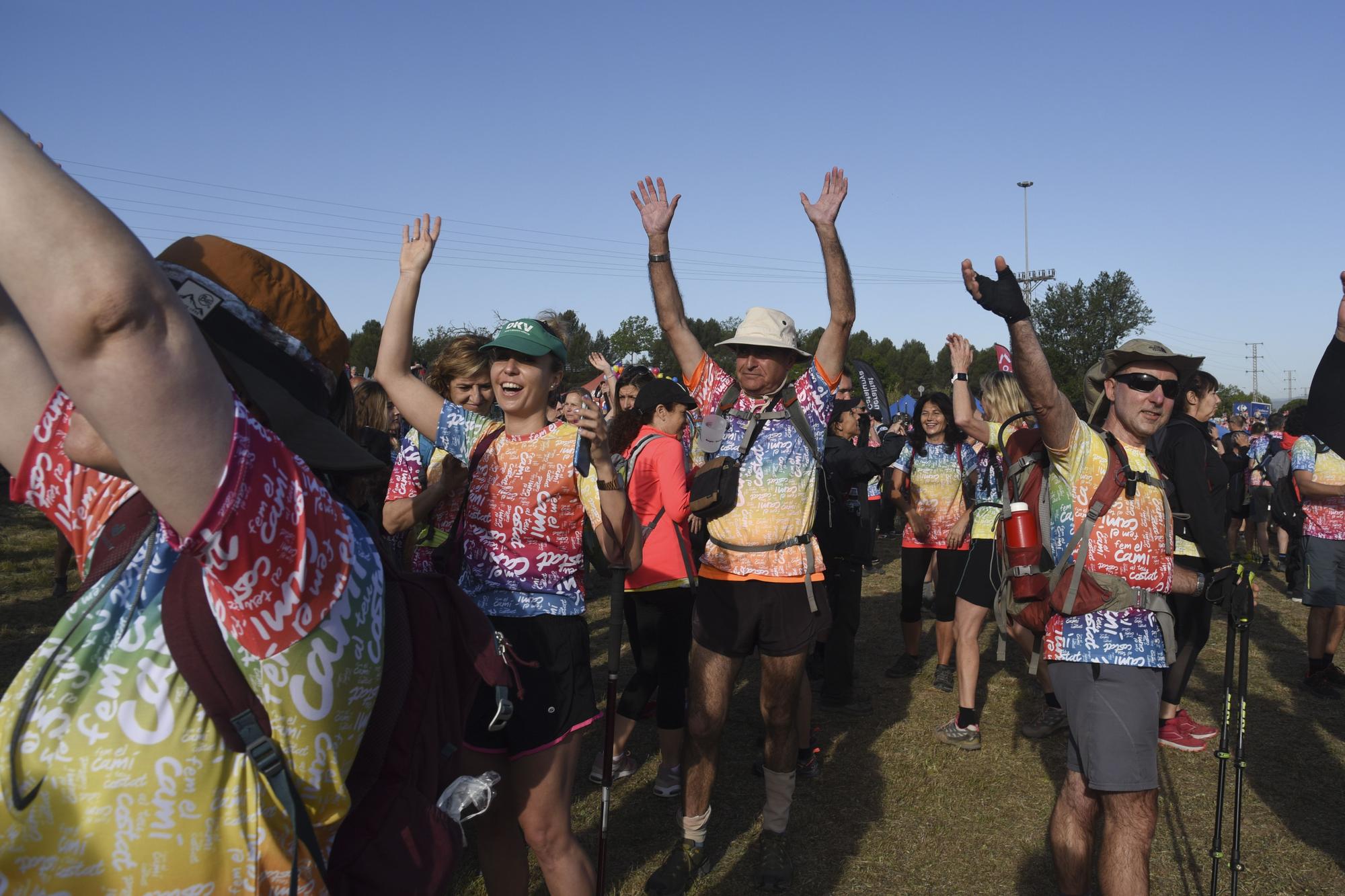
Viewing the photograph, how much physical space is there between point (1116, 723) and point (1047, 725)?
10.6 feet

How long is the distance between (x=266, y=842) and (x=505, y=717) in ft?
2.96

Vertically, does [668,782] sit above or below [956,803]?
above

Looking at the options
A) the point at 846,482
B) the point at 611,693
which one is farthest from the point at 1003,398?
the point at 611,693

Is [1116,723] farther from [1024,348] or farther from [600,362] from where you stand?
[600,362]

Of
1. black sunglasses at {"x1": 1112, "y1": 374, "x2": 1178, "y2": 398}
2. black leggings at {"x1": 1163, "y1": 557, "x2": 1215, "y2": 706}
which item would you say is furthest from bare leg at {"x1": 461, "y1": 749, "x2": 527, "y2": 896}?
black leggings at {"x1": 1163, "y1": 557, "x2": 1215, "y2": 706}

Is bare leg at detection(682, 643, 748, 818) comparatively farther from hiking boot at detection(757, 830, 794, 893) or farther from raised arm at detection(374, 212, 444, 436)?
raised arm at detection(374, 212, 444, 436)

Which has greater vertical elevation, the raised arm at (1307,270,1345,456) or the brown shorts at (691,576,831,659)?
the raised arm at (1307,270,1345,456)

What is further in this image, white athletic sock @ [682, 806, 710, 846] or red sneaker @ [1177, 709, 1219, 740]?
red sneaker @ [1177, 709, 1219, 740]

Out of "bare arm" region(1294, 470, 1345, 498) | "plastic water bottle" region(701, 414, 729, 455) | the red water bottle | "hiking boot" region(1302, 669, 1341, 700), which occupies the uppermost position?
"plastic water bottle" region(701, 414, 729, 455)

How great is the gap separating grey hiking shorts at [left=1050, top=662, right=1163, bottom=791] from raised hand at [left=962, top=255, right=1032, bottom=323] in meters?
1.29

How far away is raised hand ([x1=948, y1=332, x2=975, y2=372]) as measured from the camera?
5543 mm

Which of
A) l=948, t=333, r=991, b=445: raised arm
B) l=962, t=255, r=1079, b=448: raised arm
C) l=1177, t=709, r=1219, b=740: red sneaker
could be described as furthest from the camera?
l=1177, t=709, r=1219, b=740: red sneaker

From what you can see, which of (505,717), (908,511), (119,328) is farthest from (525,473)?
(908,511)

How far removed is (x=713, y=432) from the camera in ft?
14.2
